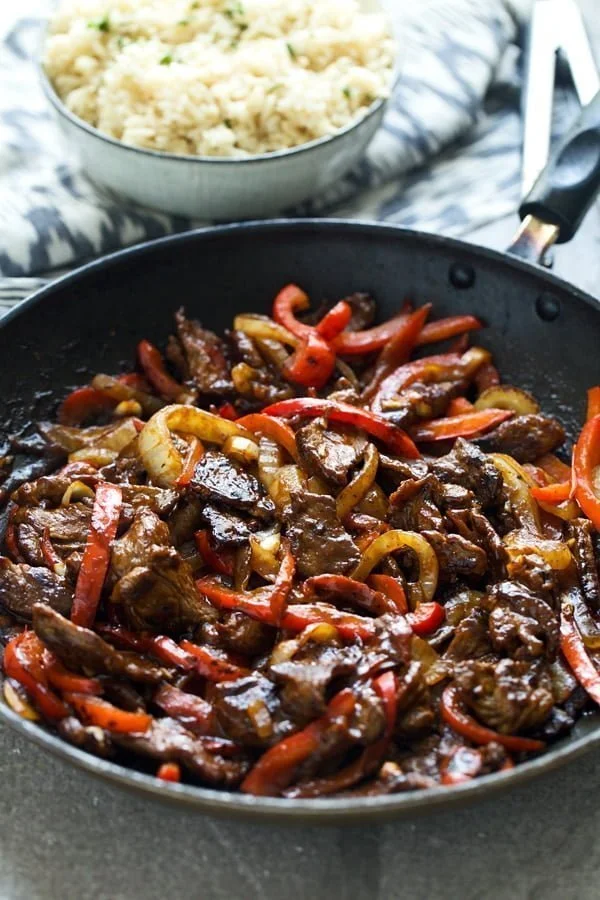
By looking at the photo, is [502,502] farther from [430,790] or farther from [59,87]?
[59,87]

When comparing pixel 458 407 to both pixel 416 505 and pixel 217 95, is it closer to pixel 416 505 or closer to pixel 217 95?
pixel 416 505

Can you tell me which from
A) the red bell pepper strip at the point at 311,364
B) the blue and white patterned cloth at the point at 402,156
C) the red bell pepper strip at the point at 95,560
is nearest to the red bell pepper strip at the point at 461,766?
the red bell pepper strip at the point at 95,560

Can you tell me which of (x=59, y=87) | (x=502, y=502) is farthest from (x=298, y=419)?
(x=59, y=87)

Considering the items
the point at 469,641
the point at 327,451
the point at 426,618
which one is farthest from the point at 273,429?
the point at 469,641

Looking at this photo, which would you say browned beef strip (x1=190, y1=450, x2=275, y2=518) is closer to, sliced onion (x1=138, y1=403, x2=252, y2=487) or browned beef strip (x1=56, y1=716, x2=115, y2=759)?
sliced onion (x1=138, y1=403, x2=252, y2=487)

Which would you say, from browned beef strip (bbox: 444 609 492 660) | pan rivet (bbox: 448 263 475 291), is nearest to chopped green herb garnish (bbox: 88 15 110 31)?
pan rivet (bbox: 448 263 475 291)

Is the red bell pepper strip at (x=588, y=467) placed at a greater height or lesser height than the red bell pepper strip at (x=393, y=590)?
greater

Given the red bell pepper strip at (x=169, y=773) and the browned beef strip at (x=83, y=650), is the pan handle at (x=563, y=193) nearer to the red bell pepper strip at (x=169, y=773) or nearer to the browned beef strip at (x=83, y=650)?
the browned beef strip at (x=83, y=650)
